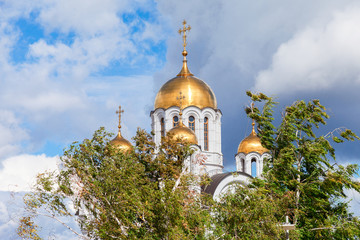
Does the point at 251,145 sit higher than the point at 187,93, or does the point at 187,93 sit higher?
the point at 187,93

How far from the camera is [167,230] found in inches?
539

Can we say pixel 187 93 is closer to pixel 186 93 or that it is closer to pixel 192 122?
pixel 186 93

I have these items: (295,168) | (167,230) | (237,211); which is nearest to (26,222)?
(167,230)

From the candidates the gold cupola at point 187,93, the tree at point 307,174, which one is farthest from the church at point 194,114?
the tree at point 307,174

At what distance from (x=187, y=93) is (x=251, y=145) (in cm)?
530

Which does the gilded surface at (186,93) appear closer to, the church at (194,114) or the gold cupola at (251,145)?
the church at (194,114)

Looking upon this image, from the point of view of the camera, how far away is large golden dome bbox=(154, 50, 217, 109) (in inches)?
1198

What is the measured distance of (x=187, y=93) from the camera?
1198 inches

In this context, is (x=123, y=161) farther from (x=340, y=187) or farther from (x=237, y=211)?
(x=340, y=187)

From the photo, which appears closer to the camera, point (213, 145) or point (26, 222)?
point (26, 222)

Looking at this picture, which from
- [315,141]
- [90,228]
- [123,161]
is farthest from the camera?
[315,141]

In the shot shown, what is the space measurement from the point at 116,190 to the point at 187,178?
10.3 feet

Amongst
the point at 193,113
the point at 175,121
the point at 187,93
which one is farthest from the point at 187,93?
the point at 175,121

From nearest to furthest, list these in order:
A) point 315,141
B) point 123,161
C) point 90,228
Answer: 1. point 90,228
2. point 123,161
3. point 315,141
